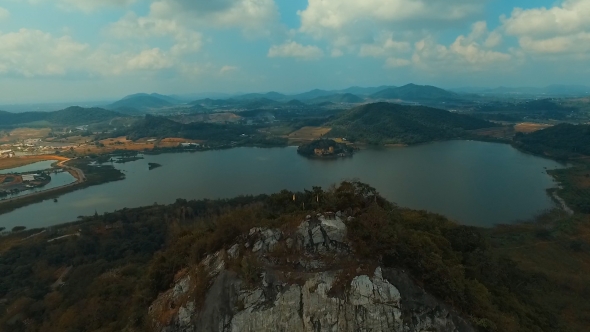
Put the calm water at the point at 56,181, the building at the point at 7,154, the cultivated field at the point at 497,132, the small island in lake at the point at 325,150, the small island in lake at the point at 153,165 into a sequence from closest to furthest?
the calm water at the point at 56,181 → the small island in lake at the point at 153,165 → the small island in lake at the point at 325,150 → the building at the point at 7,154 → the cultivated field at the point at 497,132

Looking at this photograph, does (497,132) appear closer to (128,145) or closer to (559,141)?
(559,141)

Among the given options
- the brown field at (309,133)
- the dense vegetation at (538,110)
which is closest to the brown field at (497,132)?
the dense vegetation at (538,110)

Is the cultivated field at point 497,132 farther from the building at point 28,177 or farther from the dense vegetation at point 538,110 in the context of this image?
the building at point 28,177

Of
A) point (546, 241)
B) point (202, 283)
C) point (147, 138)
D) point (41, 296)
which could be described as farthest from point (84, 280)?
point (147, 138)

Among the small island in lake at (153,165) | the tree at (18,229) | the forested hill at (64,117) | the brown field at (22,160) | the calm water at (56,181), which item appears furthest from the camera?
the forested hill at (64,117)

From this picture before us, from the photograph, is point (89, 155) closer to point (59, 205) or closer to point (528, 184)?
point (59, 205)

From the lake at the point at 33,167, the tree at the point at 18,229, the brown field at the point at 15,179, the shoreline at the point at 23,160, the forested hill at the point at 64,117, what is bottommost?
the tree at the point at 18,229

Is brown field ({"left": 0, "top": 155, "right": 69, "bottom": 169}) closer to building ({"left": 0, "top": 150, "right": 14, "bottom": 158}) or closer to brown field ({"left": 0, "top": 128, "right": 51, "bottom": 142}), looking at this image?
building ({"left": 0, "top": 150, "right": 14, "bottom": 158})
